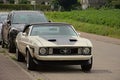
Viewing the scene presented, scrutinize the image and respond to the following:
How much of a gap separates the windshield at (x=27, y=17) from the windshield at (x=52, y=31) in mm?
4576

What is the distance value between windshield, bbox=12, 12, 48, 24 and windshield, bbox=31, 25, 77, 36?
15.0ft

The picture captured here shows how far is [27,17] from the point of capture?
819 inches

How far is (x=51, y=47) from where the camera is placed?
14273mm

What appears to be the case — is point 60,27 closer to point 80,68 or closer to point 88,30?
point 80,68

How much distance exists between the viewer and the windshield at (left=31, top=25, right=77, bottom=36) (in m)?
15.7

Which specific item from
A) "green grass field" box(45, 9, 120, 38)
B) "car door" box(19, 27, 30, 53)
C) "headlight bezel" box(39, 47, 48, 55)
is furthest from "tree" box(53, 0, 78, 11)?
"headlight bezel" box(39, 47, 48, 55)

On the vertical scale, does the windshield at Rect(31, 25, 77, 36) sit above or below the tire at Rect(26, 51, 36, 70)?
above

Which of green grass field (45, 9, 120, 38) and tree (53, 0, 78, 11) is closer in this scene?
green grass field (45, 9, 120, 38)

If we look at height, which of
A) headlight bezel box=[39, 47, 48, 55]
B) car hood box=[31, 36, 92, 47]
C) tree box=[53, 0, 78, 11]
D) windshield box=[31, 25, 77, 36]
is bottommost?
tree box=[53, 0, 78, 11]

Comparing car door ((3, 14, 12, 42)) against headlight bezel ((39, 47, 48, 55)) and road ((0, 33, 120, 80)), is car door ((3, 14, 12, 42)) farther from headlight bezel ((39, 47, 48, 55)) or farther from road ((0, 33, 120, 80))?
headlight bezel ((39, 47, 48, 55))

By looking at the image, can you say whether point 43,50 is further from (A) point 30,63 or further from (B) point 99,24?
(B) point 99,24

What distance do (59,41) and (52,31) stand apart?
4.10 ft

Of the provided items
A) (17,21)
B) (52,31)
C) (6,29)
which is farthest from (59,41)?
(6,29)

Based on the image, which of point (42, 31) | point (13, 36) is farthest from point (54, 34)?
point (13, 36)
